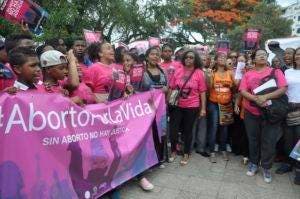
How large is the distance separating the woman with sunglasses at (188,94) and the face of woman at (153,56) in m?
0.41

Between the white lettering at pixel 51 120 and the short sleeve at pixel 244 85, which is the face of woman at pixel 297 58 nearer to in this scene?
the short sleeve at pixel 244 85

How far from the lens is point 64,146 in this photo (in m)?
3.89

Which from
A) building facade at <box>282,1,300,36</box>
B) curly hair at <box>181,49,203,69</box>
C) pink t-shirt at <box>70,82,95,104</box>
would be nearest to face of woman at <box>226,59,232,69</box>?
curly hair at <box>181,49,203,69</box>

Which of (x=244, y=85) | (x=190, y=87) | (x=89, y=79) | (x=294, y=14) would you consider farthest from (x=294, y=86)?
(x=294, y=14)

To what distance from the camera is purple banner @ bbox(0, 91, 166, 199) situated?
11.4 ft

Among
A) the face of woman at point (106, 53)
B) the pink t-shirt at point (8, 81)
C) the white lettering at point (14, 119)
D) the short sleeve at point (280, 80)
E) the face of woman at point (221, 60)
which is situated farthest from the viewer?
the face of woman at point (221, 60)

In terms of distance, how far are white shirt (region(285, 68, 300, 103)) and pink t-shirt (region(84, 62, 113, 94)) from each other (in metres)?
2.54

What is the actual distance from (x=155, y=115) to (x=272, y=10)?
92.2 feet

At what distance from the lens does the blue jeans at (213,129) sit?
21.4 ft

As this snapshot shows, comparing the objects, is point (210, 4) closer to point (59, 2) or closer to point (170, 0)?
point (170, 0)

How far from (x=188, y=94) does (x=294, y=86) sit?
4.99 feet

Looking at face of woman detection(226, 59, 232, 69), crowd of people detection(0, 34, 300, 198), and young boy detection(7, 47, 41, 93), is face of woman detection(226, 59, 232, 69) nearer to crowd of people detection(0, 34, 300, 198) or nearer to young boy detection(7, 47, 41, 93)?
crowd of people detection(0, 34, 300, 198)

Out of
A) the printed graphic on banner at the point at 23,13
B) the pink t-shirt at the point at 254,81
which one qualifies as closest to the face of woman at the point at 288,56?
the pink t-shirt at the point at 254,81


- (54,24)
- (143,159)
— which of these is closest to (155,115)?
(143,159)
